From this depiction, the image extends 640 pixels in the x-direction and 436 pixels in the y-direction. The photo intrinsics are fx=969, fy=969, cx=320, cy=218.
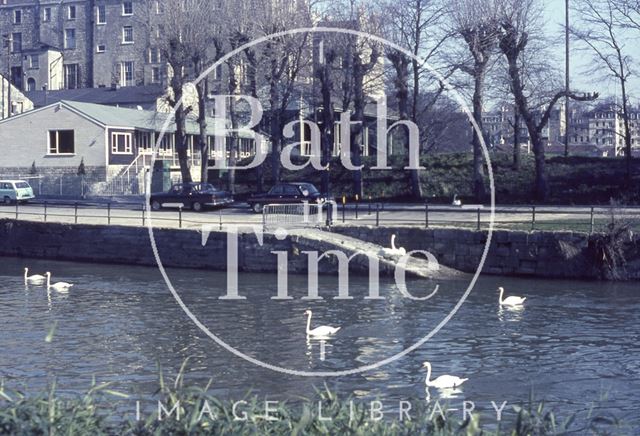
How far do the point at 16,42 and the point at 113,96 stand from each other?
→ 21.2m

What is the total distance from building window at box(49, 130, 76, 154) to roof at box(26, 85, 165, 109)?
377 inches

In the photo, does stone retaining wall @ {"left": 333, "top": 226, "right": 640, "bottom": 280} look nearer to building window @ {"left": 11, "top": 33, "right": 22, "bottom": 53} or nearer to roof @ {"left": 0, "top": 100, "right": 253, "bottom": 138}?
roof @ {"left": 0, "top": 100, "right": 253, "bottom": 138}

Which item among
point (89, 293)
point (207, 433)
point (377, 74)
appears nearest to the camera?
point (207, 433)

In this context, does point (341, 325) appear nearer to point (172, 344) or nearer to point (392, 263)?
point (172, 344)

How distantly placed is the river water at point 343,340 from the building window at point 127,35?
53621 mm

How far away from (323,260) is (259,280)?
2.24m

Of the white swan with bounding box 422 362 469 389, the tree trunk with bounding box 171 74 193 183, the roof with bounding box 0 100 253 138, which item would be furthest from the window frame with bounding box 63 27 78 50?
the white swan with bounding box 422 362 469 389

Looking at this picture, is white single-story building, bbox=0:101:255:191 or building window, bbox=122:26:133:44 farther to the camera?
building window, bbox=122:26:133:44

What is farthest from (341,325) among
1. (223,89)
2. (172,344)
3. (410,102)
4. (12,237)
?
(410,102)

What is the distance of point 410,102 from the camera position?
200 ft

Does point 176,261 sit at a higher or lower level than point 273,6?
lower

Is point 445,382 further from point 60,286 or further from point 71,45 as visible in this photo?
point 71,45

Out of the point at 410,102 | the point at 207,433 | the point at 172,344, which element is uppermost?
the point at 410,102

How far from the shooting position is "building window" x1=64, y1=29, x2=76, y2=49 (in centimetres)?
8250
